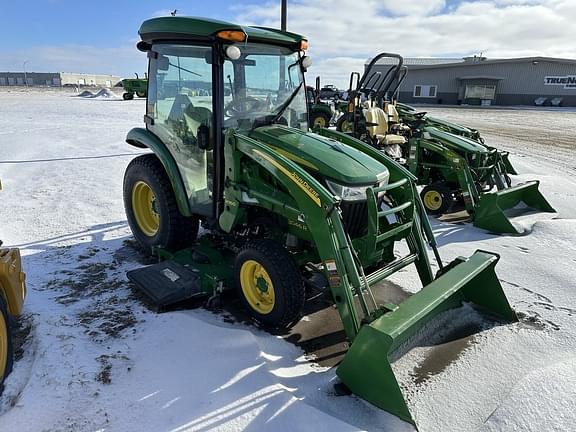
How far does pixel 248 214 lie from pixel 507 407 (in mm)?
2238

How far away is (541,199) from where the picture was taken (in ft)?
21.0

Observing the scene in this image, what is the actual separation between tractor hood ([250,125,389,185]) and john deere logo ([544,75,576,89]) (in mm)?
38756

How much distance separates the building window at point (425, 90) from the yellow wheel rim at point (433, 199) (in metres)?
34.0

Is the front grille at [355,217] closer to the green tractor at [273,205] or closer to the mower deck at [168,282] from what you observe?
the green tractor at [273,205]

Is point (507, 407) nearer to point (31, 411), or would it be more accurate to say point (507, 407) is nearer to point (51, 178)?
point (31, 411)

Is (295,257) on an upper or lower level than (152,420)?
upper

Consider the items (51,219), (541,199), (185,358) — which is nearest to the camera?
(185,358)

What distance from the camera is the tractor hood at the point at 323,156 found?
318 cm

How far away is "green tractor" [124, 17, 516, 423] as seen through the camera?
2822 millimetres

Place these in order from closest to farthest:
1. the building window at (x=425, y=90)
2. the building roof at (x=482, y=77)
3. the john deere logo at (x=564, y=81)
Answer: the john deere logo at (x=564, y=81) → the building roof at (x=482, y=77) → the building window at (x=425, y=90)

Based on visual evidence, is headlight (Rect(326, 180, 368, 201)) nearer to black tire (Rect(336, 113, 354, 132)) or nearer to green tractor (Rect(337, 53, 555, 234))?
green tractor (Rect(337, 53, 555, 234))

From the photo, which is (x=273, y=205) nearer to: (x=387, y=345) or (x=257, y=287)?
(x=257, y=287)

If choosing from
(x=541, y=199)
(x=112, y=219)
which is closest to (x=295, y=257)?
(x=112, y=219)

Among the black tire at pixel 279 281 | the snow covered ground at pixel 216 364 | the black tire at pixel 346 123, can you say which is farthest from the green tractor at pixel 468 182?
the black tire at pixel 279 281
